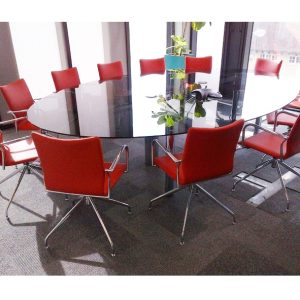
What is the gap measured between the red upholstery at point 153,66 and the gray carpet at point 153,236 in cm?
206

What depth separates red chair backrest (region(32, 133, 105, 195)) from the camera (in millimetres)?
1605

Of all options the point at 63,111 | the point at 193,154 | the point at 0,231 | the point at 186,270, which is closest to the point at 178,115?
the point at 193,154

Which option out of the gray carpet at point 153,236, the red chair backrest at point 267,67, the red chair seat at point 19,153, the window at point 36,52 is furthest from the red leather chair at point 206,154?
the window at point 36,52

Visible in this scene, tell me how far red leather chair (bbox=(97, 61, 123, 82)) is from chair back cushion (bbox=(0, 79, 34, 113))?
1.06 meters

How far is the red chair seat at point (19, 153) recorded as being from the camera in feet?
7.41

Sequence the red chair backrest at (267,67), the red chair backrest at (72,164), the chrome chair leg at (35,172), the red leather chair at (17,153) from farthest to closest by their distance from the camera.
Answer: the red chair backrest at (267,67) < the chrome chair leg at (35,172) < the red leather chair at (17,153) < the red chair backrest at (72,164)

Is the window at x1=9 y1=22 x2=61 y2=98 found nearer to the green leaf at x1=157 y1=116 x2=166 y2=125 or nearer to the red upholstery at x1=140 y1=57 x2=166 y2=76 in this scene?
the red upholstery at x1=140 y1=57 x2=166 y2=76

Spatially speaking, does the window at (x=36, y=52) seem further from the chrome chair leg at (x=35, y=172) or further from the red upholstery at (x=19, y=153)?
the red upholstery at (x=19, y=153)

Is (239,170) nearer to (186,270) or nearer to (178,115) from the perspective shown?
(178,115)

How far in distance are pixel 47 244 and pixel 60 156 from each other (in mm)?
761

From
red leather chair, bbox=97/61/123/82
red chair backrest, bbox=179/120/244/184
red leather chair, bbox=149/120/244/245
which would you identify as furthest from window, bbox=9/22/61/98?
red chair backrest, bbox=179/120/244/184

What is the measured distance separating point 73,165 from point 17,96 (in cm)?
177

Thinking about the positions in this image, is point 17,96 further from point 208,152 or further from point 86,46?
point 86,46

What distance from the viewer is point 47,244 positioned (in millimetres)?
2031
